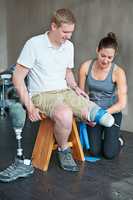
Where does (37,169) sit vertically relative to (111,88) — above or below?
below

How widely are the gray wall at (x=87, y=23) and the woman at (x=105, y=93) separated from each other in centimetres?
73

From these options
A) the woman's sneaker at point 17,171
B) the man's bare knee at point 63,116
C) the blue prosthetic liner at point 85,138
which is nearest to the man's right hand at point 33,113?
the man's bare knee at point 63,116

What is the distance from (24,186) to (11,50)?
11.6 feet

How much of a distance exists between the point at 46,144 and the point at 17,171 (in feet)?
1.10

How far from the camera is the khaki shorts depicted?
2.86 metres

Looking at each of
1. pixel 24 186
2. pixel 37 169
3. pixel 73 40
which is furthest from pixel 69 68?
pixel 73 40

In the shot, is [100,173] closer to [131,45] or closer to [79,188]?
[79,188]

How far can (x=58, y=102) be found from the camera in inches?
113

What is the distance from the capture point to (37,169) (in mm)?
2930

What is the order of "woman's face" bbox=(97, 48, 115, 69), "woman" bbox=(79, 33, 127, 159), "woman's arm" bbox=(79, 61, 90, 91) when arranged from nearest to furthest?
"woman's face" bbox=(97, 48, 115, 69) → "woman" bbox=(79, 33, 127, 159) → "woman's arm" bbox=(79, 61, 90, 91)

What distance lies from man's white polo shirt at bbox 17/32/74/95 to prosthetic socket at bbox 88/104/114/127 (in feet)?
1.13

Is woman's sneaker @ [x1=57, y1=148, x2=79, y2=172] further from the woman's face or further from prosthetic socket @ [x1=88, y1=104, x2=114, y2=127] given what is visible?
the woman's face

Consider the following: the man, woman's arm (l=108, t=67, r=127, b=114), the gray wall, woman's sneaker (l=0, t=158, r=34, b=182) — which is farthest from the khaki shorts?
the gray wall

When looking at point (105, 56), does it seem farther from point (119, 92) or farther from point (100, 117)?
point (100, 117)
